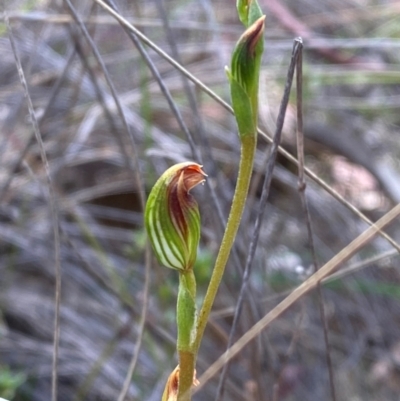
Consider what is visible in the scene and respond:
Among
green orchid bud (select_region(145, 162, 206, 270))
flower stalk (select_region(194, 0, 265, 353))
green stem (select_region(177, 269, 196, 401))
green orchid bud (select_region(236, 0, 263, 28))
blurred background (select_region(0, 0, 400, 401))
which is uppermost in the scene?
green orchid bud (select_region(236, 0, 263, 28))

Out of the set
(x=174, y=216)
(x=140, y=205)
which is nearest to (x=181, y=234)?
(x=174, y=216)

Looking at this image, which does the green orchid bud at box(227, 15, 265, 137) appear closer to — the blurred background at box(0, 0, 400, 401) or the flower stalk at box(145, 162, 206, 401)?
the flower stalk at box(145, 162, 206, 401)

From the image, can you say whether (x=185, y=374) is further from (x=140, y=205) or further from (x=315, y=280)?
(x=140, y=205)

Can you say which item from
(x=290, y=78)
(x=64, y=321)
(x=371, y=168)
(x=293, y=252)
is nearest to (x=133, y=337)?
(x=64, y=321)

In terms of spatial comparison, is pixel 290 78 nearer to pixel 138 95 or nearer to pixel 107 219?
pixel 138 95

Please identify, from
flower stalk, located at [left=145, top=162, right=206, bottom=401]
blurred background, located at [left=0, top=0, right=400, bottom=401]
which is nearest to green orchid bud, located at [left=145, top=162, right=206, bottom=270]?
flower stalk, located at [left=145, top=162, right=206, bottom=401]

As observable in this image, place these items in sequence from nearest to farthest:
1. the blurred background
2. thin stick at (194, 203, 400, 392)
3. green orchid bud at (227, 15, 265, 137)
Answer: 1. green orchid bud at (227, 15, 265, 137)
2. thin stick at (194, 203, 400, 392)
3. the blurred background
